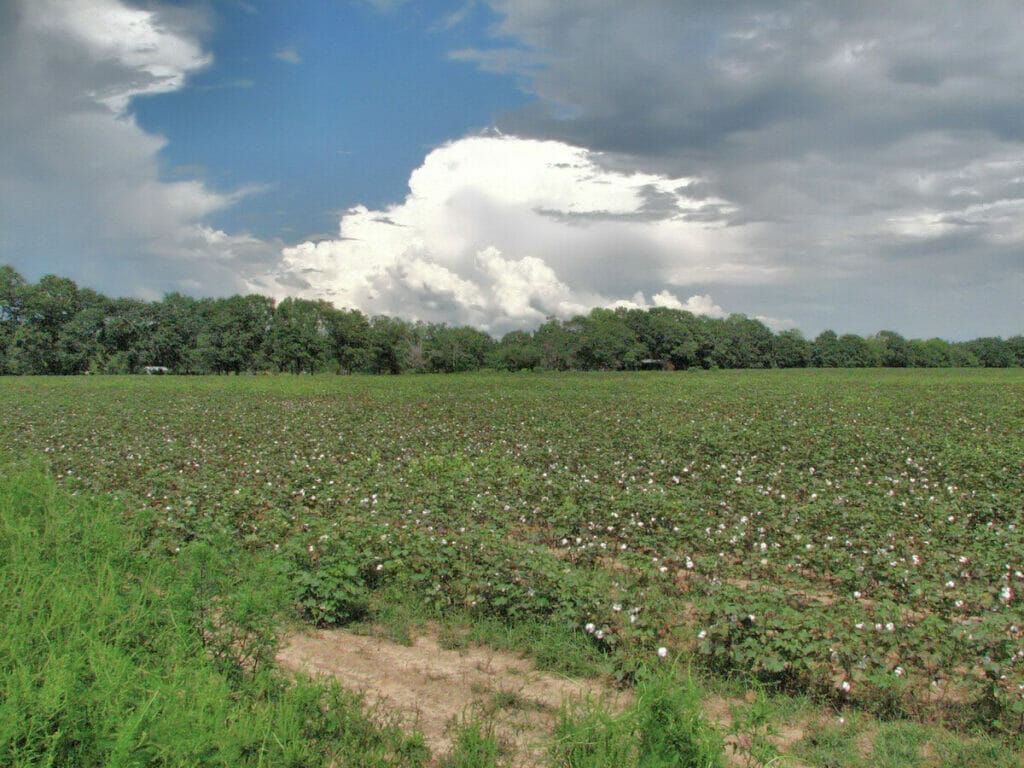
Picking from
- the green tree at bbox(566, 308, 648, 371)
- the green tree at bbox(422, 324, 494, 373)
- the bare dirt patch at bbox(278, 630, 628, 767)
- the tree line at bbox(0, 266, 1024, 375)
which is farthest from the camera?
the green tree at bbox(422, 324, 494, 373)

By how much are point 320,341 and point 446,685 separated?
8945 cm

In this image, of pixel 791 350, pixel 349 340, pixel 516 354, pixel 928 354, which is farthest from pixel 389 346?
pixel 928 354

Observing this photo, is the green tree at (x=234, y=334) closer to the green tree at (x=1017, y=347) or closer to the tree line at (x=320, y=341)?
the tree line at (x=320, y=341)

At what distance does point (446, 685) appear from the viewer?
4.90 meters

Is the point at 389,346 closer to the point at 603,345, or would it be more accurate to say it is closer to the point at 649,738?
the point at 603,345

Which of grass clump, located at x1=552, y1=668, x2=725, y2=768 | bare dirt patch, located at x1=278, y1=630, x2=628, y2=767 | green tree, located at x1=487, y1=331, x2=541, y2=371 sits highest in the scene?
green tree, located at x1=487, y1=331, x2=541, y2=371

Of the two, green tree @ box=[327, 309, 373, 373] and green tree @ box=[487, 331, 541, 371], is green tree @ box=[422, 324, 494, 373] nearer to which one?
green tree @ box=[487, 331, 541, 371]

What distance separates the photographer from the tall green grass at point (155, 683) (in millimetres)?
3477

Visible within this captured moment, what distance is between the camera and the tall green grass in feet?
11.4

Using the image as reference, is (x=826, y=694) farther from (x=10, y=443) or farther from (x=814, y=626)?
(x=10, y=443)

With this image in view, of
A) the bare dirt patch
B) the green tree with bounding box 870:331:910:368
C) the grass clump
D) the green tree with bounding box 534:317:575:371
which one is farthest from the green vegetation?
the green tree with bounding box 870:331:910:368

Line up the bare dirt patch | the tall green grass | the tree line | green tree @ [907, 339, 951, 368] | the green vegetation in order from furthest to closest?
green tree @ [907, 339, 951, 368] → the tree line → the green vegetation → the bare dirt patch → the tall green grass

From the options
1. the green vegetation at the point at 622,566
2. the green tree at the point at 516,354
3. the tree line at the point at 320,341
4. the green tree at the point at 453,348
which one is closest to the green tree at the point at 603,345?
the tree line at the point at 320,341

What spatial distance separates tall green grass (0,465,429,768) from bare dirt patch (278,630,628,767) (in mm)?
305
